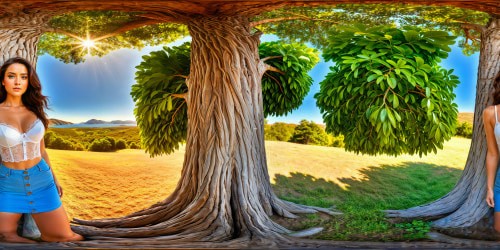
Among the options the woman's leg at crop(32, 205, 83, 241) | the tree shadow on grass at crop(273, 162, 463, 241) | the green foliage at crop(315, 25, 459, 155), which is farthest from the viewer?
the tree shadow on grass at crop(273, 162, 463, 241)

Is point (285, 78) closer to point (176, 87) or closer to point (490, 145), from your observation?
point (176, 87)

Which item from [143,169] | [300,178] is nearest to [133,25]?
[143,169]

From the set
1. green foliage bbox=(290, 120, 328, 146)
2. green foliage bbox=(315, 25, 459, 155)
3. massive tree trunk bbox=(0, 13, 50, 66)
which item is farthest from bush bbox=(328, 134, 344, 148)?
massive tree trunk bbox=(0, 13, 50, 66)

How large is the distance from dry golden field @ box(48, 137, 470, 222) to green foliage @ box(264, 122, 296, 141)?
9cm

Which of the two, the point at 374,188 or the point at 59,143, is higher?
the point at 59,143

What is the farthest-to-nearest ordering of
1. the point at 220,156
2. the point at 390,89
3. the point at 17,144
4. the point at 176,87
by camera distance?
the point at 176,87 < the point at 390,89 < the point at 220,156 < the point at 17,144

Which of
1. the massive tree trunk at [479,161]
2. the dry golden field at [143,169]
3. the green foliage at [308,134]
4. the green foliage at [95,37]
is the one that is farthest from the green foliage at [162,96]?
the massive tree trunk at [479,161]

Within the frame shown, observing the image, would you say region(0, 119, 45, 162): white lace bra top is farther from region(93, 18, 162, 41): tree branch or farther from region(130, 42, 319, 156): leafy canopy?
region(130, 42, 319, 156): leafy canopy

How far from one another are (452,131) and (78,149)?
188 inches

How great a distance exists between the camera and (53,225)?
3.39 meters

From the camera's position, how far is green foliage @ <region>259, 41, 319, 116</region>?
589cm

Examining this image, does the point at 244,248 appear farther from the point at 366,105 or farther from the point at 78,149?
the point at 78,149

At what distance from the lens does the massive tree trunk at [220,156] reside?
4207 millimetres

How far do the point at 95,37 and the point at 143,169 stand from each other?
1.85 meters
